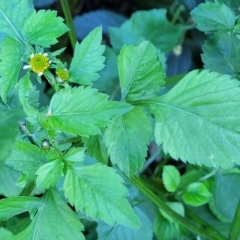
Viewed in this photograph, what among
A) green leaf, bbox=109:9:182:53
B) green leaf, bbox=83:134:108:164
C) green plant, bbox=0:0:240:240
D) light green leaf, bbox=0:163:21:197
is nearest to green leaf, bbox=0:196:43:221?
green plant, bbox=0:0:240:240

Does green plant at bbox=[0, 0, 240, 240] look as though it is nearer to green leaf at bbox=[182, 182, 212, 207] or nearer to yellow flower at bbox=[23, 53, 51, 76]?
yellow flower at bbox=[23, 53, 51, 76]

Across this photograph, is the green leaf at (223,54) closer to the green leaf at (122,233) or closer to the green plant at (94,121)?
the green plant at (94,121)

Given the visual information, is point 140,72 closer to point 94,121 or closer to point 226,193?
point 94,121

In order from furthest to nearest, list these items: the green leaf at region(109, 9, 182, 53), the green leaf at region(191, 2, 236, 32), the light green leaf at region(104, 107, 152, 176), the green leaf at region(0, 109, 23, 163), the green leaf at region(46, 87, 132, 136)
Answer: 1. the green leaf at region(109, 9, 182, 53)
2. the green leaf at region(191, 2, 236, 32)
3. the light green leaf at region(104, 107, 152, 176)
4. the green leaf at region(46, 87, 132, 136)
5. the green leaf at region(0, 109, 23, 163)

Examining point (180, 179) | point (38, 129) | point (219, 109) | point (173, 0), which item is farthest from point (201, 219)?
point (173, 0)

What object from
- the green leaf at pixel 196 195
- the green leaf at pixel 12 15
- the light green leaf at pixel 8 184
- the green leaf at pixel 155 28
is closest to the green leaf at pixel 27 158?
the green leaf at pixel 12 15

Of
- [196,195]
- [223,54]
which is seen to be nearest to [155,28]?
[223,54]

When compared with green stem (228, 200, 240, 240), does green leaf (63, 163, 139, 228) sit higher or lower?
higher
